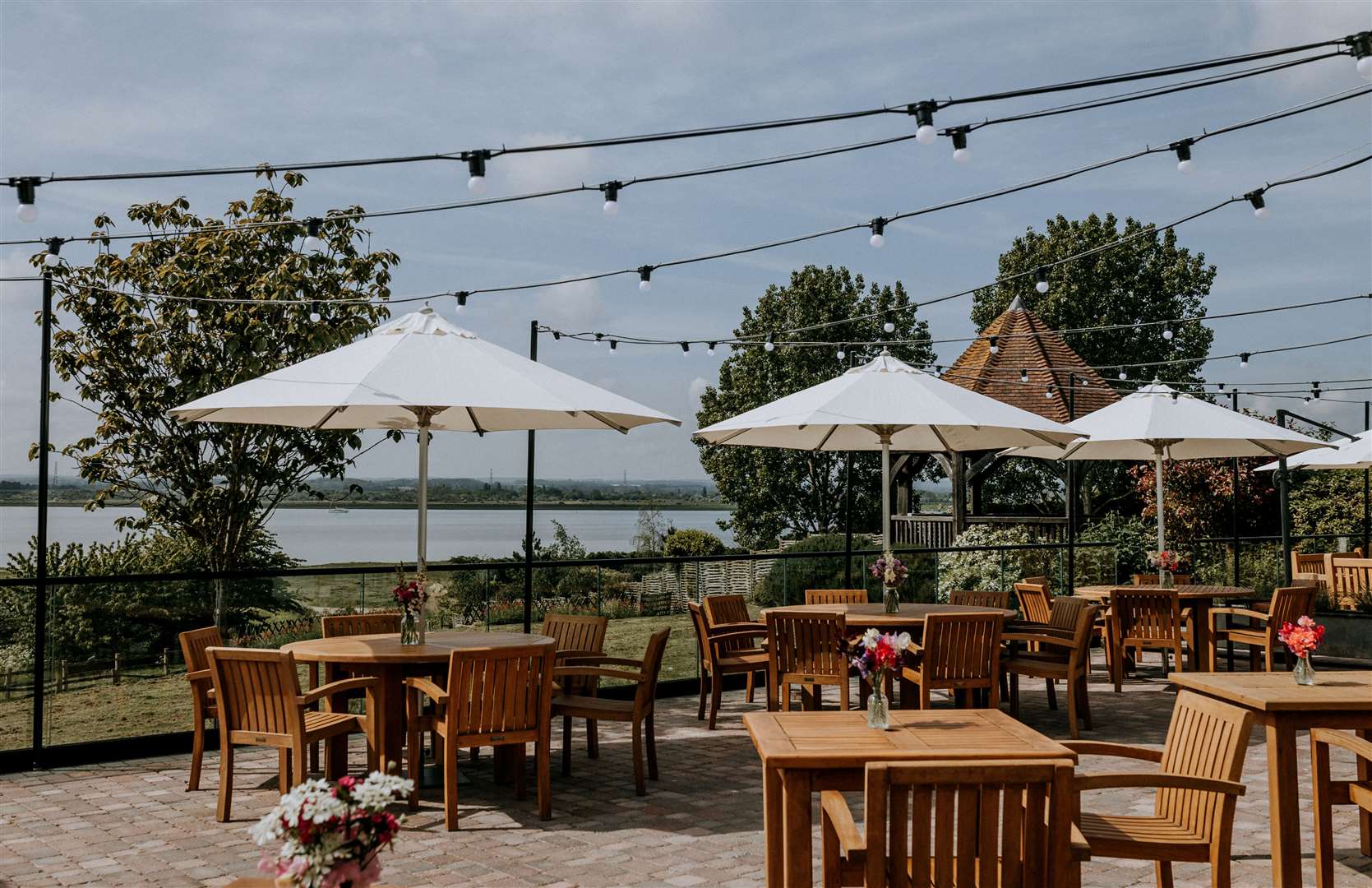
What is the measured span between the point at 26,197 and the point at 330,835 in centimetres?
681

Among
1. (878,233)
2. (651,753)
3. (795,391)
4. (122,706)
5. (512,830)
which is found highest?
(795,391)

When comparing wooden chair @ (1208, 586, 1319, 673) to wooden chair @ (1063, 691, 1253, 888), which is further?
wooden chair @ (1208, 586, 1319, 673)

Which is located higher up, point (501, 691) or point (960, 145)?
point (960, 145)

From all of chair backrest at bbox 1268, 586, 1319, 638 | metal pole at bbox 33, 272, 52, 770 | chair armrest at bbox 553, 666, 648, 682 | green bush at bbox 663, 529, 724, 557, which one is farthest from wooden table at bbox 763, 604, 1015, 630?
green bush at bbox 663, 529, 724, 557

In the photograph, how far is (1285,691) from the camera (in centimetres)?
480

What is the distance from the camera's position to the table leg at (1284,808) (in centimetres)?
454

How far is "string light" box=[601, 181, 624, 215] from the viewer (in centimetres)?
798

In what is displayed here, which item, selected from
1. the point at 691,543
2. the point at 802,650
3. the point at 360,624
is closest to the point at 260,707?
the point at 360,624

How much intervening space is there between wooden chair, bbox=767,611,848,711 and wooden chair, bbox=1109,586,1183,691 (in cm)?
341

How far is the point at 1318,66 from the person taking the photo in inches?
286

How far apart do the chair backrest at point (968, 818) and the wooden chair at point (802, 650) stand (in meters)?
4.61

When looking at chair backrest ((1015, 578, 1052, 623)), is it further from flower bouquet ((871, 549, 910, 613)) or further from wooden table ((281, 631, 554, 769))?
wooden table ((281, 631, 554, 769))

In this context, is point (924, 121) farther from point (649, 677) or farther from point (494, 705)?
point (494, 705)

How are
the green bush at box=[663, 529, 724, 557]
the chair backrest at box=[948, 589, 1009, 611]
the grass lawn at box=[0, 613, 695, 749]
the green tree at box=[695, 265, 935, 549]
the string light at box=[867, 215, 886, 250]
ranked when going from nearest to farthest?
the string light at box=[867, 215, 886, 250], the chair backrest at box=[948, 589, 1009, 611], the grass lawn at box=[0, 613, 695, 749], the green bush at box=[663, 529, 724, 557], the green tree at box=[695, 265, 935, 549]
